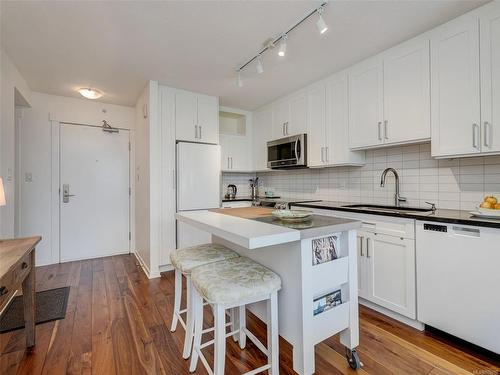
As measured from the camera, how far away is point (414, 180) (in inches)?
96.6

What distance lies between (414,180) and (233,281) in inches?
84.4

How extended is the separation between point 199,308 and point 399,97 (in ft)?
7.98

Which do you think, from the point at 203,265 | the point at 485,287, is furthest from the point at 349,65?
the point at 203,265

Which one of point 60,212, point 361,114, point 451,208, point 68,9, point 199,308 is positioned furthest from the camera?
point 60,212

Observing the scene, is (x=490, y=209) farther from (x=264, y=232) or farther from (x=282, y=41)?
(x=282, y=41)

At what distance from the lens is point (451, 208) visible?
2197 mm

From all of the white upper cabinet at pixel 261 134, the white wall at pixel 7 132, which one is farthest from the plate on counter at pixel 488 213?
the white wall at pixel 7 132

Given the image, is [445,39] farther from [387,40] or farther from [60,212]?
[60,212]

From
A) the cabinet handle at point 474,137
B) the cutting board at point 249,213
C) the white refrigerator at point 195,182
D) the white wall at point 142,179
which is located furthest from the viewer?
the white refrigerator at point 195,182

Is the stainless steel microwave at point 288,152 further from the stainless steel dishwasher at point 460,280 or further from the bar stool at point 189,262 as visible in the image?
the bar stool at point 189,262

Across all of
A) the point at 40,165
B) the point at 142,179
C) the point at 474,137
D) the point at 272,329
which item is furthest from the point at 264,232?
the point at 40,165

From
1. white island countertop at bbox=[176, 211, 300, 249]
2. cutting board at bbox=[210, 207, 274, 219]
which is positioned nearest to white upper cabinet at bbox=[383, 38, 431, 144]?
cutting board at bbox=[210, 207, 274, 219]

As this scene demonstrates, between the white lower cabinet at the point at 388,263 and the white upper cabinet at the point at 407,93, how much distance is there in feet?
2.68

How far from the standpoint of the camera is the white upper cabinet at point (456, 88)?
1.84 meters
